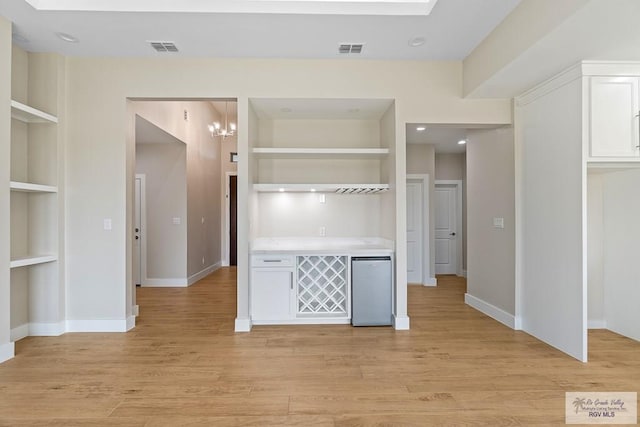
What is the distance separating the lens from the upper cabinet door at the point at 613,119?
3.01 meters

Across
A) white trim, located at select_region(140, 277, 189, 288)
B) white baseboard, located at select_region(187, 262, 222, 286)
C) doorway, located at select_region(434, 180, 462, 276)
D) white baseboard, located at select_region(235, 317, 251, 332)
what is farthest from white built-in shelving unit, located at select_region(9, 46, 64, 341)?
doorway, located at select_region(434, 180, 462, 276)

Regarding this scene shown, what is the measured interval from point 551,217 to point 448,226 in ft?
13.5

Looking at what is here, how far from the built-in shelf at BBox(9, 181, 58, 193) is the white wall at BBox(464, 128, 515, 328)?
4.87m

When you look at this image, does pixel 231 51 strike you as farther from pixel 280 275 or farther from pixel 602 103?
pixel 602 103

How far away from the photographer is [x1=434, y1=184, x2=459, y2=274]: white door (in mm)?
7438

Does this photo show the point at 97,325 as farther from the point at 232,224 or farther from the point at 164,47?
the point at 232,224

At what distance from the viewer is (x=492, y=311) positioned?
430 cm

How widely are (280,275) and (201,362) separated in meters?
1.26

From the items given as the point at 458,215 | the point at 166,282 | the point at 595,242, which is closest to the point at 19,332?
the point at 166,282

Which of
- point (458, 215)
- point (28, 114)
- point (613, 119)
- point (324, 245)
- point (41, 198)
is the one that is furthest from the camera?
point (458, 215)

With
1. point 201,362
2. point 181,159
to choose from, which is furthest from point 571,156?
point 181,159

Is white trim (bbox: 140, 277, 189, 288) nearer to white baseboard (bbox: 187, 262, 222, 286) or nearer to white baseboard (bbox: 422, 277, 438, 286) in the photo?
white baseboard (bbox: 187, 262, 222, 286)

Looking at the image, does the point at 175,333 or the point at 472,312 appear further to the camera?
the point at 472,312

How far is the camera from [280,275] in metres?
3.99
